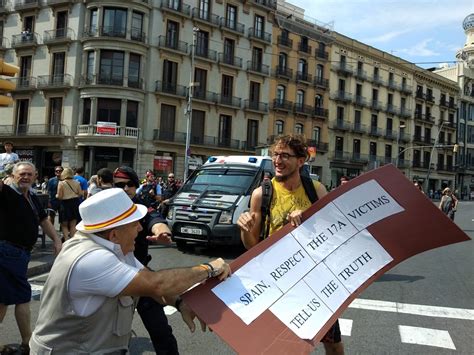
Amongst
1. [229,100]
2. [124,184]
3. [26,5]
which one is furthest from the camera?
[229,100]

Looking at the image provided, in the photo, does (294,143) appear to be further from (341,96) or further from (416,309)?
(341,96)

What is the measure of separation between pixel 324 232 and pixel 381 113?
5699cm

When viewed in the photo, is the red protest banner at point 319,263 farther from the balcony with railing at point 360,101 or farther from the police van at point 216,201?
the balcony with railing at point 360,101

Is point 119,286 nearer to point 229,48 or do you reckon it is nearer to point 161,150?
point 161,150

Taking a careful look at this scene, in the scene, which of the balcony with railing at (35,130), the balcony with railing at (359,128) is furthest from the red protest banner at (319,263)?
the balcony with railing at (359,128)

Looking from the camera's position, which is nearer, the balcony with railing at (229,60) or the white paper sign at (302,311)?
the white paper sign at (302,311)

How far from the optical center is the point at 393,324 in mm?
5254

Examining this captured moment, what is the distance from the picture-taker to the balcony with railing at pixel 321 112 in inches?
1881

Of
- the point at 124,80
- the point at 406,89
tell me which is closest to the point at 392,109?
the point at 406,89

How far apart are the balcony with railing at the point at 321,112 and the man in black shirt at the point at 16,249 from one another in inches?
1782

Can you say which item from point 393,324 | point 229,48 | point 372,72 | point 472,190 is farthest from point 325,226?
point 472,190

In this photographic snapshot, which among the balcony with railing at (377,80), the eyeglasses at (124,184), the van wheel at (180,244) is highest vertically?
the balcony with railing at (377,80)

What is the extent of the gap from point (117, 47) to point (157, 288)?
33.5 meters

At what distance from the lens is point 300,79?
151 feet
